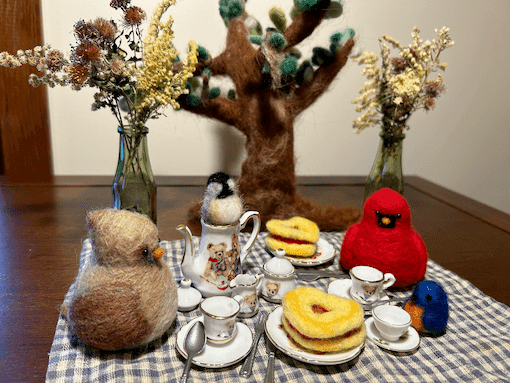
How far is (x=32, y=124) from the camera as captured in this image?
4.61ft

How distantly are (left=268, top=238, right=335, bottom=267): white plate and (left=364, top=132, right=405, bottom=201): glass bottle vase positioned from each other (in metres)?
0.22

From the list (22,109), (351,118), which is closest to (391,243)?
(351,118)

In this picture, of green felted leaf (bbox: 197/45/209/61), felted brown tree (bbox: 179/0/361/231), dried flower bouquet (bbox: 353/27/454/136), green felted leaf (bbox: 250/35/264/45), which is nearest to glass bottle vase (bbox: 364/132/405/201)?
dried flower bouquet (bbox: 353/27/454/136)

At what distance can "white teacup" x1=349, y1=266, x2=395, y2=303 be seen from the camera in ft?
2.40

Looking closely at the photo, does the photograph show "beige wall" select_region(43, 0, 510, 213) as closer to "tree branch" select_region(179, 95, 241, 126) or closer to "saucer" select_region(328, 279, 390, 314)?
"tree branch" select_region(179, 95, 241, 126)

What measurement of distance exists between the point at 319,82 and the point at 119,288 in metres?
0.74

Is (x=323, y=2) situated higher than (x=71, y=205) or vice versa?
(x=323, y=2)

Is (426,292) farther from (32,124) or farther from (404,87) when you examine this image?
(32,124)

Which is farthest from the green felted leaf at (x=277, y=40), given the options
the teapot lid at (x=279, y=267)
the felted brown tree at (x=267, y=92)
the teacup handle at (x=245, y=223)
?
the teapot lid at (x=279, y=267)

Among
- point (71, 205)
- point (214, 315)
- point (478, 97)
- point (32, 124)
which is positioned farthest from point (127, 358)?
point (478, 97)

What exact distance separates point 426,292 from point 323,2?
696 millimetres

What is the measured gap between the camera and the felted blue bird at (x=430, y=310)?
0.66 metres

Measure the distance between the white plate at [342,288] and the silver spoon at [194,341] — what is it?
0.30 m

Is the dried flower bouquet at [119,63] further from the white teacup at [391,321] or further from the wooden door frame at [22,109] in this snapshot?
the wooden door frame at [22,109]
